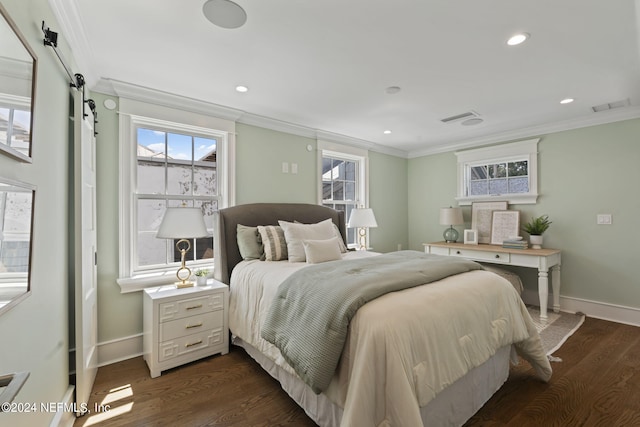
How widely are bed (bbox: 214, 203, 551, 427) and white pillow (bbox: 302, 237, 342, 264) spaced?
1.23 ft

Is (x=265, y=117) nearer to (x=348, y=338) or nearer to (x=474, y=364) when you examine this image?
(x=348, y=338)

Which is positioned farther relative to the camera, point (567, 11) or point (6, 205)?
point (567, 11)

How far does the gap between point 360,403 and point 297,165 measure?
9.94ft

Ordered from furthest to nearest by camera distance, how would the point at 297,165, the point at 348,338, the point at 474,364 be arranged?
1. the point at 297,165
2. the point at 474,364
3. the point at 348,338

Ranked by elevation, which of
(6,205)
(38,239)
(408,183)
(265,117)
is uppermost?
(265,117)

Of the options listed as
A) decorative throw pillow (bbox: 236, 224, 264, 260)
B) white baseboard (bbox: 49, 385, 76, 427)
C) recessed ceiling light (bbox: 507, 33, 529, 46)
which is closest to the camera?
white baseboard (bbox: 49, 385, 76, 427)

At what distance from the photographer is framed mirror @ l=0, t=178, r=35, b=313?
981mm

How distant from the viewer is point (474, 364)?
1.65 m

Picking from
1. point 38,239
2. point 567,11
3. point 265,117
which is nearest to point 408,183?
point 265,117

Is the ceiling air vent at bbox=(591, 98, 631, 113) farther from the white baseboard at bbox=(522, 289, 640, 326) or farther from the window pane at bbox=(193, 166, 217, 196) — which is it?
the window pane at bbox=(193, 166, 217, 196)

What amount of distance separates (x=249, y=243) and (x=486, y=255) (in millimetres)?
3040

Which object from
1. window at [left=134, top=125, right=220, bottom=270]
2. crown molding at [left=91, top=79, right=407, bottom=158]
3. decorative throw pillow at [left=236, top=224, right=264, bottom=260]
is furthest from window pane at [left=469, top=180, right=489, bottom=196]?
window at [left=134, top=125, right=220, bottom=270]

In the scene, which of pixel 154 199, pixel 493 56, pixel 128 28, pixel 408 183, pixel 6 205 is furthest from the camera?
pixel 408 183

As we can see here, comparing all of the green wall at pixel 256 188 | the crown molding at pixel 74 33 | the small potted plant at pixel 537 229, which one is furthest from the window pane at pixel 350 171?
the crown molding at pixel 74 33
